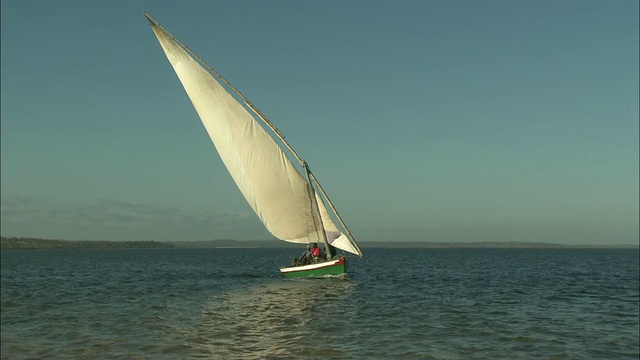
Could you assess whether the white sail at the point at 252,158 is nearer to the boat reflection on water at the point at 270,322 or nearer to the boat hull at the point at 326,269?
the boat hull at the point at 326,269

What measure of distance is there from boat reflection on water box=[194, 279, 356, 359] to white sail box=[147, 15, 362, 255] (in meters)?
5.64

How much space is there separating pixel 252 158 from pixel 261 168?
0.90 metres

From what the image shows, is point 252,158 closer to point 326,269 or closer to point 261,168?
point 261,168

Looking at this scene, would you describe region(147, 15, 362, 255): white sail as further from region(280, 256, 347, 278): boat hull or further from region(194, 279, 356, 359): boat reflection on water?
region(194, 279, 356, 359): boat reflection on water

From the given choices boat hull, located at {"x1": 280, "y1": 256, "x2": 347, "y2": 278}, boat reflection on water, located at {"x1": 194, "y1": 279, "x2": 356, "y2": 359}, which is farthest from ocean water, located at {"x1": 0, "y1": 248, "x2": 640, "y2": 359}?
boat hull, located at {"x1": 280, "y1": 256, "x2": 347, "y2": 278}

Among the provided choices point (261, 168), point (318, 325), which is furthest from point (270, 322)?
point (261, 168)

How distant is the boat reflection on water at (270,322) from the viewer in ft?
53.6

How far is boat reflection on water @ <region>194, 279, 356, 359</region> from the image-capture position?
1634 centimetres

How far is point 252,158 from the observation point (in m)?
36.4

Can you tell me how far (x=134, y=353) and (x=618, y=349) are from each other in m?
14.4

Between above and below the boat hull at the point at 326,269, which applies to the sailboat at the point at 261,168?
above

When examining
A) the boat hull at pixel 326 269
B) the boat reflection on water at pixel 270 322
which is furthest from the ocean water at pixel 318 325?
the boat hull at pixel 326 269

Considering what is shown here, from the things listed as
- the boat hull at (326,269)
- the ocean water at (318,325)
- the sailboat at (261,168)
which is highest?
the sailboat at (261,168)

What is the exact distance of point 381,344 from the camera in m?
17.2
